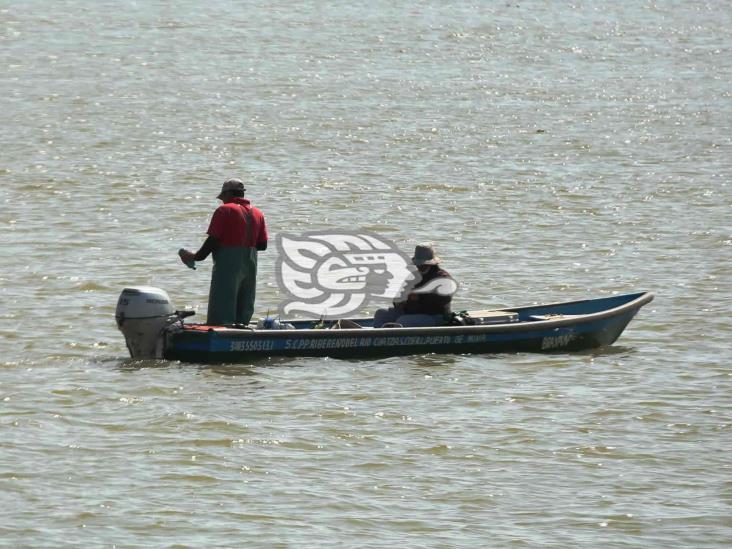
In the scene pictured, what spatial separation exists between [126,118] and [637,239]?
587 inches

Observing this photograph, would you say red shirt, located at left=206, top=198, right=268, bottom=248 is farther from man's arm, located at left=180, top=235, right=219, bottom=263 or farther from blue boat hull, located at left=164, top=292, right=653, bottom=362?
blue boat hull, located at left=164, top=292, right=653, bottom=362

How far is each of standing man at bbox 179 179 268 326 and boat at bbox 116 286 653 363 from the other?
231mm

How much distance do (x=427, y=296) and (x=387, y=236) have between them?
303 inches

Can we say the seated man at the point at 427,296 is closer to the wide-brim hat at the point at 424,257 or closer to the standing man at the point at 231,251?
the wide-brim hat at the point at 424,257

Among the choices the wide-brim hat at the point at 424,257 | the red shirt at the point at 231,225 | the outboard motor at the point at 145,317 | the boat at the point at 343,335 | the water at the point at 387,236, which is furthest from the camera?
the wide-brim hat at the point at 424,257

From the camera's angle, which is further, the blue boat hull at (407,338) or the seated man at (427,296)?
the seated man at (427,296)

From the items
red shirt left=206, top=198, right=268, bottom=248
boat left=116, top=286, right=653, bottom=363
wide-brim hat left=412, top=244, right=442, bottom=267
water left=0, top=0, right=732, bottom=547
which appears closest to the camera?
water left=0, top=0, right=732, bottom=547

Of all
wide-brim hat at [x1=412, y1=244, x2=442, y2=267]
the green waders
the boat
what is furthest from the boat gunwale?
wide-brim hat at [x1=412, y1=244, x2=442, y2=267]

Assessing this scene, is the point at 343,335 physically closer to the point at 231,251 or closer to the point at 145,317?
the point at 231,251

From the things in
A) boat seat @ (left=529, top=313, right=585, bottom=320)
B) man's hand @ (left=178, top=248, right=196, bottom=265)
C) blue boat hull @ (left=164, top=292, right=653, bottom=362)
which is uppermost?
man's hand @ (left=178, top=248, right=196, bottom=265)

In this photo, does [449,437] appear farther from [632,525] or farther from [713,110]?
[713,110]

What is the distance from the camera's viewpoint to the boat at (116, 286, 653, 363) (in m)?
15.7

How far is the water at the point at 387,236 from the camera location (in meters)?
11.9

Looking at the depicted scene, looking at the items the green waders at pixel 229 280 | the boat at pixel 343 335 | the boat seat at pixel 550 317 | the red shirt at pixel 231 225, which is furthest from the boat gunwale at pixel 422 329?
the red shirt at pixel 231 225
